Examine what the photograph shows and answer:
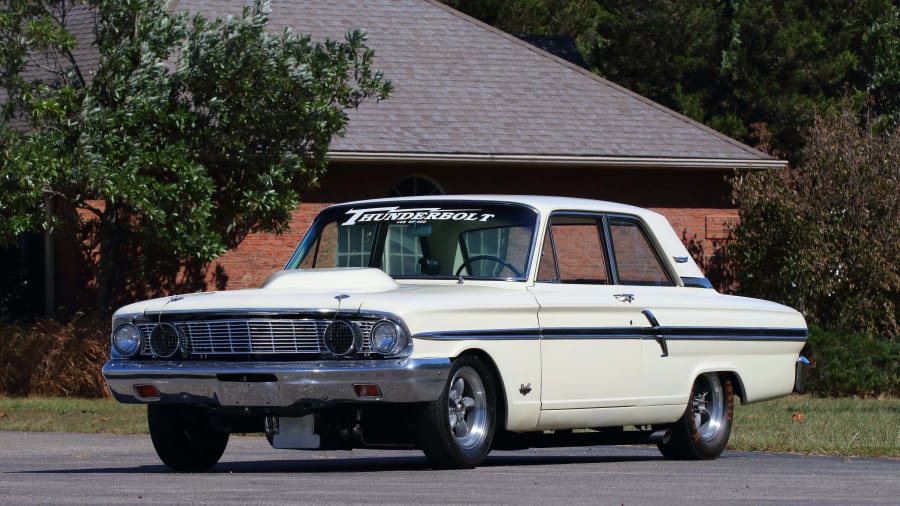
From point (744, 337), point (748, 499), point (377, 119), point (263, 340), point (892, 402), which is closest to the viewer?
point (748, 499)

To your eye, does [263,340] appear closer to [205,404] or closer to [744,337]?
[205,404]

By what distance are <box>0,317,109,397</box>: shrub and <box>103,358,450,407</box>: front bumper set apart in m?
11.9

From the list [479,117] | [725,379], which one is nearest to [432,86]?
[479,117]

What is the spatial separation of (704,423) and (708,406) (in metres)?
0.13

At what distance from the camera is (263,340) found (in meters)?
10.0

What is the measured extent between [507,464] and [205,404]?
7.96ft

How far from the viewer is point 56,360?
22031 mm

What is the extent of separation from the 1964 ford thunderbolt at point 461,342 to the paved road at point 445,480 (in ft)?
1.03

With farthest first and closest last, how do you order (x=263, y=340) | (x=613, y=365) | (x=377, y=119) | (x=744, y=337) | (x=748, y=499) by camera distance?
(x=377, y=119) → (x=744, y=337) → (x=613, y=365) → (x=263, y=340) → (x=748, y=499)

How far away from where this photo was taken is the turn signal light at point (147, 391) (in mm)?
10305

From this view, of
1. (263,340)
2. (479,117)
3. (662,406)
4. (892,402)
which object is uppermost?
(263,340)

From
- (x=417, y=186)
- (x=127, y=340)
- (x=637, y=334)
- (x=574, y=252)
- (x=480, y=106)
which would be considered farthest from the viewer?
(x=480, y=106)

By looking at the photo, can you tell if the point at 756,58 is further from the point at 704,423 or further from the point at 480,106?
the point at 704,423

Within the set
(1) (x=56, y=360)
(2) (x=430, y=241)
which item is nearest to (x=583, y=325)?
(2) (x=430, y=241)
